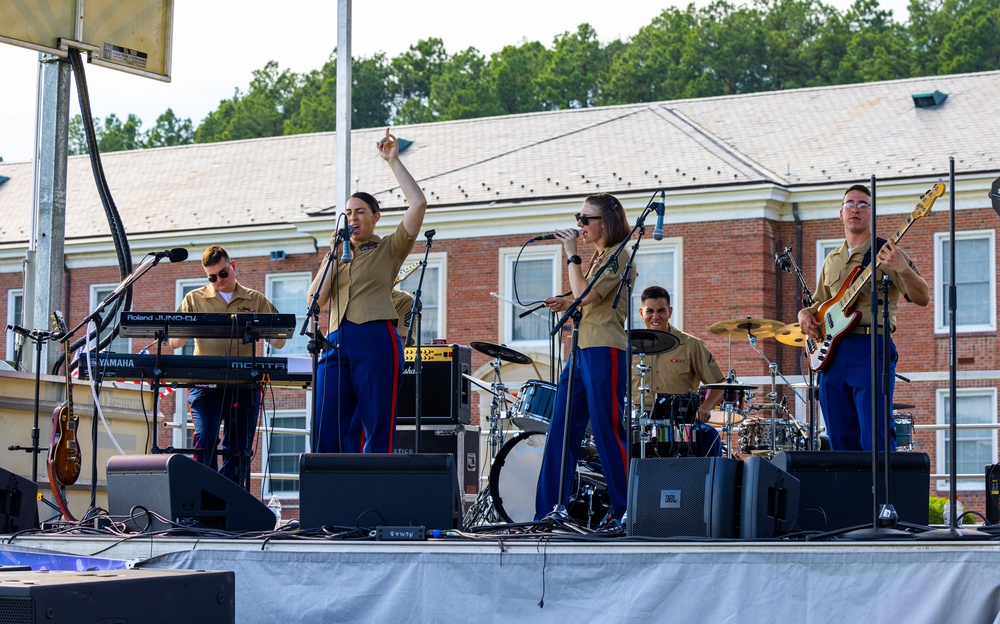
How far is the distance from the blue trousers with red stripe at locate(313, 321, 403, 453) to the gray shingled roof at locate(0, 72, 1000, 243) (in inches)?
666

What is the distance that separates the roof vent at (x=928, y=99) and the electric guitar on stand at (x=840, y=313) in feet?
63.1

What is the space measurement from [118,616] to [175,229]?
2464 cm

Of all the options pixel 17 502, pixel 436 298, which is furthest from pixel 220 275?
pixel 436 298

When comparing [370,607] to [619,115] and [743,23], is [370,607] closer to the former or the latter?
[619,115]

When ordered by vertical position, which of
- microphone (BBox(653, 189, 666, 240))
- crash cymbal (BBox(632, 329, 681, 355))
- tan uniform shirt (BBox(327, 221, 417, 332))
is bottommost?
crash cymbal (BBox(632, 329, 681, 355))

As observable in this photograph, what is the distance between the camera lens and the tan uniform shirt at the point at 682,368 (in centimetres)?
954

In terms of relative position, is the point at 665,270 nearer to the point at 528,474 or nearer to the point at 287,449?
the point at 287,449

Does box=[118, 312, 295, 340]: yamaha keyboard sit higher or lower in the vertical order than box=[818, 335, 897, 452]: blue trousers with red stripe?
higher

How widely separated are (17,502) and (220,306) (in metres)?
2.18

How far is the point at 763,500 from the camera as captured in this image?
234 inches

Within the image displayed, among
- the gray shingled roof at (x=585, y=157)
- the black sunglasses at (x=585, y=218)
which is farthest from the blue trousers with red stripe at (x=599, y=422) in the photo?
the gray shingled roof at (x=585, y=157)

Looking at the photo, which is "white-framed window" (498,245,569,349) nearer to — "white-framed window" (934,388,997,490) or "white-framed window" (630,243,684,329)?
"white-framed window" (630,243,684,329)

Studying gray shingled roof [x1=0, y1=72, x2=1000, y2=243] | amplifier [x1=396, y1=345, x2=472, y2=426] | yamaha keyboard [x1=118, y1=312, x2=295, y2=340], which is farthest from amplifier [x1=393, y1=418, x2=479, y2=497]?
gray shingled roof [x1=0, y1=72, x2=1000, y2=243]

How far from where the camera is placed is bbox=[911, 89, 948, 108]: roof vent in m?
25.6
